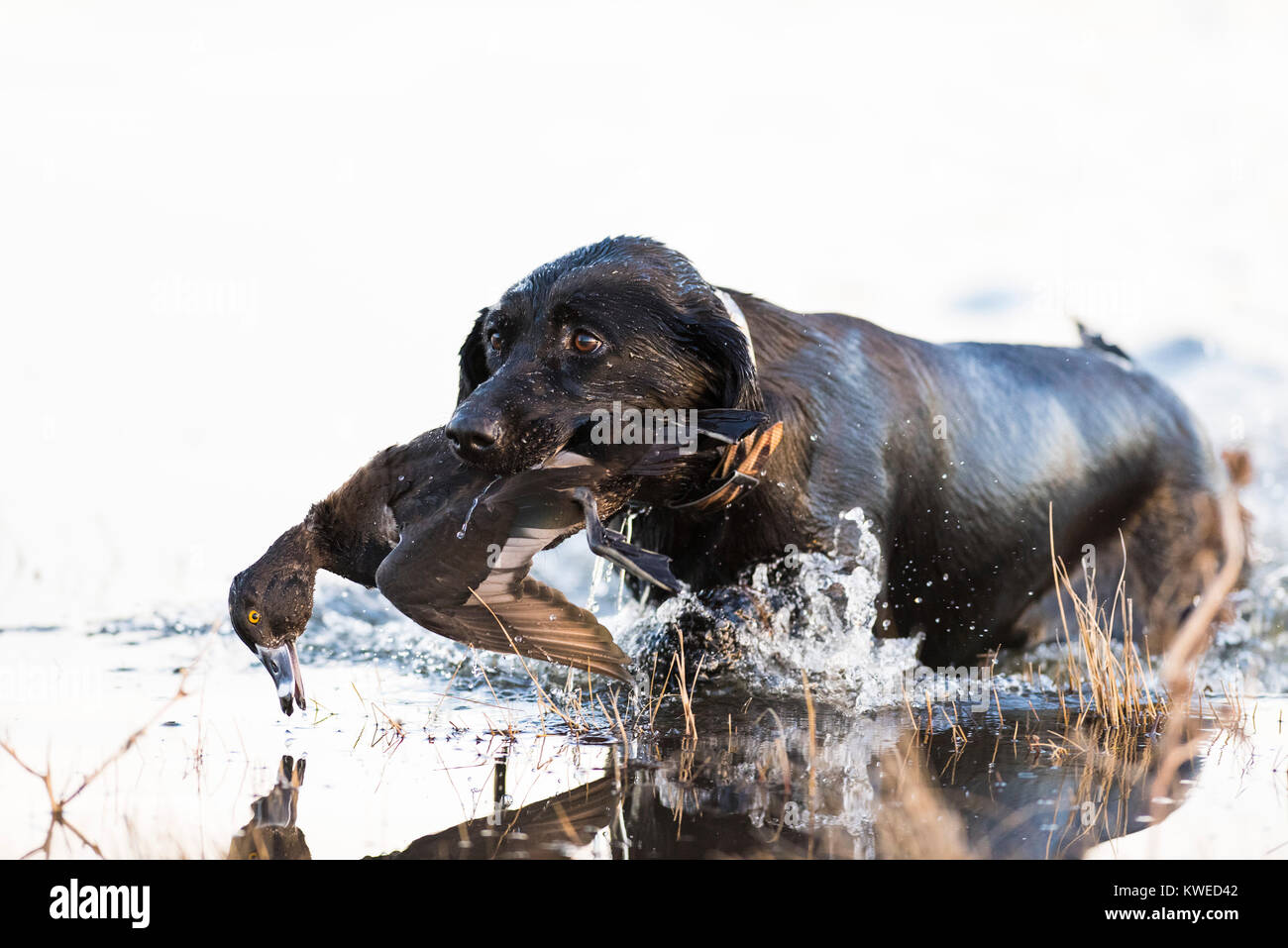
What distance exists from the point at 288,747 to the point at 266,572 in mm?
765

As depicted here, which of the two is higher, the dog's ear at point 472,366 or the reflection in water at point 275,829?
the dog's ear at point 472,366

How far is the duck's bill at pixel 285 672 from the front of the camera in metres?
3.98

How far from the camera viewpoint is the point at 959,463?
466 centimetres

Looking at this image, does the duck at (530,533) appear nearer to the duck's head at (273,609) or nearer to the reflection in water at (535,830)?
the duck's head at (273,609)

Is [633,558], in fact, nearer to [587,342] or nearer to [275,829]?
[587,342]

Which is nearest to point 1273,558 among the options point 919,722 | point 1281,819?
point 919,722

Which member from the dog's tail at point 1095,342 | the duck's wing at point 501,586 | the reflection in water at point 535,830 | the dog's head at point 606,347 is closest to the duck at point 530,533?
the duck's wing at point 501,586

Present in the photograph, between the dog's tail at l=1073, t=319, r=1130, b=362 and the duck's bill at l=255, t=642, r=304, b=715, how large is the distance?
3525 mm

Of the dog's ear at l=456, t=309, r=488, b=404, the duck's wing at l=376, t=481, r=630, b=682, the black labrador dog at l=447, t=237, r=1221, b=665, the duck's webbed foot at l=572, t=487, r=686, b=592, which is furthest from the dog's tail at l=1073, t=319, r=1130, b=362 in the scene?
the duck's webbed foot at l=572, t=487, r=686, b=592

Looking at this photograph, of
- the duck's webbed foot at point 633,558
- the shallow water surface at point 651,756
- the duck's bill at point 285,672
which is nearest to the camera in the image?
the shallow water surface at point 651,756

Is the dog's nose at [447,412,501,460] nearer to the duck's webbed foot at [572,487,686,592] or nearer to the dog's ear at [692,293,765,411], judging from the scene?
the duck's webbed foot at [572,487,686,592]

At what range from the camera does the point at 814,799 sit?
2.99 m

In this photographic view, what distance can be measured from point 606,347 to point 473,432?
19.8 inches
